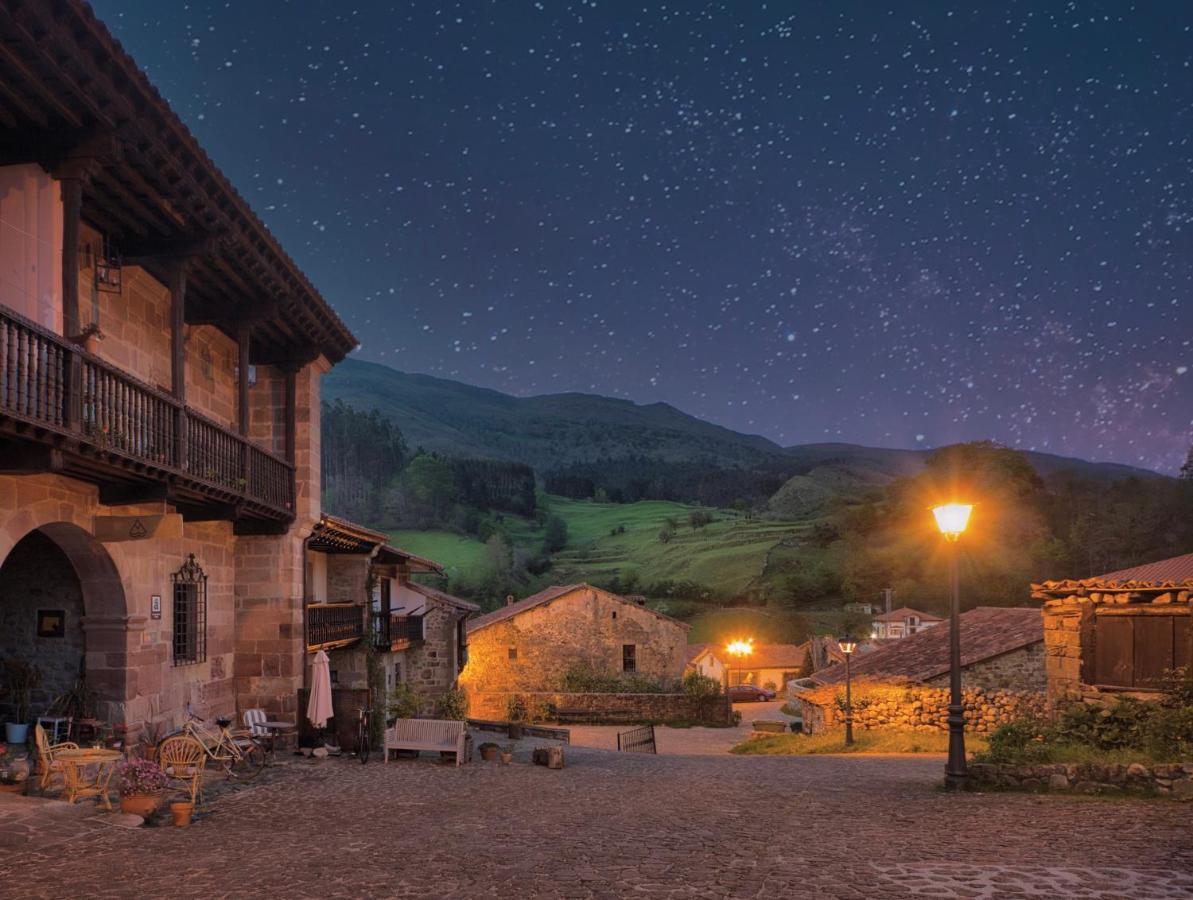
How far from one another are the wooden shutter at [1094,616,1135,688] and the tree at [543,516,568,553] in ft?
314

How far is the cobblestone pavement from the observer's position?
22.3ft

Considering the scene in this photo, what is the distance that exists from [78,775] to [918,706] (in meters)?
20.9

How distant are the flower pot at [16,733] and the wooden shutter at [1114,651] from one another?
598 inches

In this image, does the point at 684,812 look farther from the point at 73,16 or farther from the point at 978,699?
the point at 978,699

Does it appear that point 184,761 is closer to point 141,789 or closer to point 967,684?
point 141,789

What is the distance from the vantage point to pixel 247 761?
14.0 metres

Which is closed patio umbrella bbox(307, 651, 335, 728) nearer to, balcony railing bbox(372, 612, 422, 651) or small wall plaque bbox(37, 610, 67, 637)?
small wall plaque bbox(37, 610, 67, 637)

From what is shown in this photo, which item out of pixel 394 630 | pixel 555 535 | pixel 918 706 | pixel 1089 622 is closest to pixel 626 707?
pixel 394 630

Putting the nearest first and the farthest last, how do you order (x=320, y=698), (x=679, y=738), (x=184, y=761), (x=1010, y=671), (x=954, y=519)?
(x=184, y=761) < (x=954, y=519) < (x=320, y=698) < (x=1010, y=671) < (x=679, y=738)

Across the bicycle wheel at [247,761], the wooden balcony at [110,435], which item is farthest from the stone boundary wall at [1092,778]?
the wooden balcony at [110,435]

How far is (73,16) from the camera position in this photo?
8078 millimetres

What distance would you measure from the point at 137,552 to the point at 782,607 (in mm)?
72152

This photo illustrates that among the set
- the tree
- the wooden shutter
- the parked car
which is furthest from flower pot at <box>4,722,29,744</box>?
the tree

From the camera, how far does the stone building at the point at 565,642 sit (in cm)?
4153
